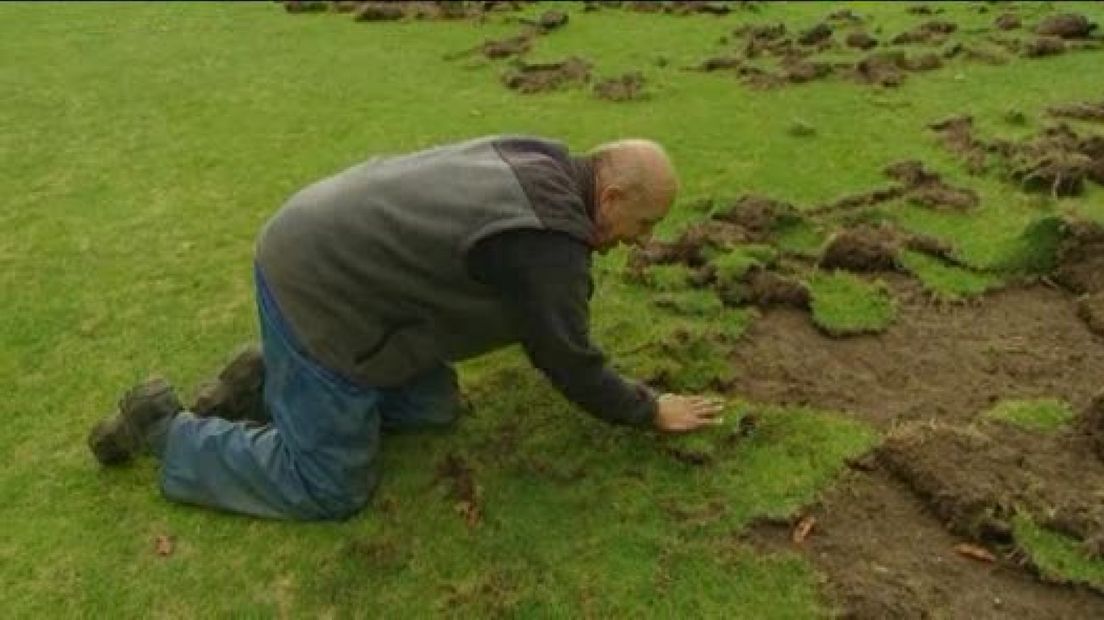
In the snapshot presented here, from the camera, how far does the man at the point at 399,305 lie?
12.8 ft

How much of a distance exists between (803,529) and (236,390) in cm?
223

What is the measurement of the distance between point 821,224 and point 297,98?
469cm

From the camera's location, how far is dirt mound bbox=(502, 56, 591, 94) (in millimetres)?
9430

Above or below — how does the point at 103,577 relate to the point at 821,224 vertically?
below

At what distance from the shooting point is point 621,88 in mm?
9164

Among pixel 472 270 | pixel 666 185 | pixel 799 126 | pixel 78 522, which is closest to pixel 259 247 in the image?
pixel 472 270

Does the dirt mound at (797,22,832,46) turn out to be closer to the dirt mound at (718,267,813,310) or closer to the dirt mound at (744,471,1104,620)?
the dirt mound at (718,267,813,310)

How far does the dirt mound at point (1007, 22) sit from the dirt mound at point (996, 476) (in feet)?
22.1

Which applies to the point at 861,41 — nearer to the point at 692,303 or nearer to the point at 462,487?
the point at 692,303

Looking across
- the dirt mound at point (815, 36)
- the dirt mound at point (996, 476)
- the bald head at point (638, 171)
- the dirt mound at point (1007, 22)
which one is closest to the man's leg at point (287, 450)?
the bald head at point (638, 171)

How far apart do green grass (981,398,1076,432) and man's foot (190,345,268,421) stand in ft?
9.40

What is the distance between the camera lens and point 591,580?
4031 mm

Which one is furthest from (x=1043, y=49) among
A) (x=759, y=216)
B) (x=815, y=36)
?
(x=759, y=216)

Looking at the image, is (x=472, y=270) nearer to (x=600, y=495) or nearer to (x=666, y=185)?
(x=666, y=185)
